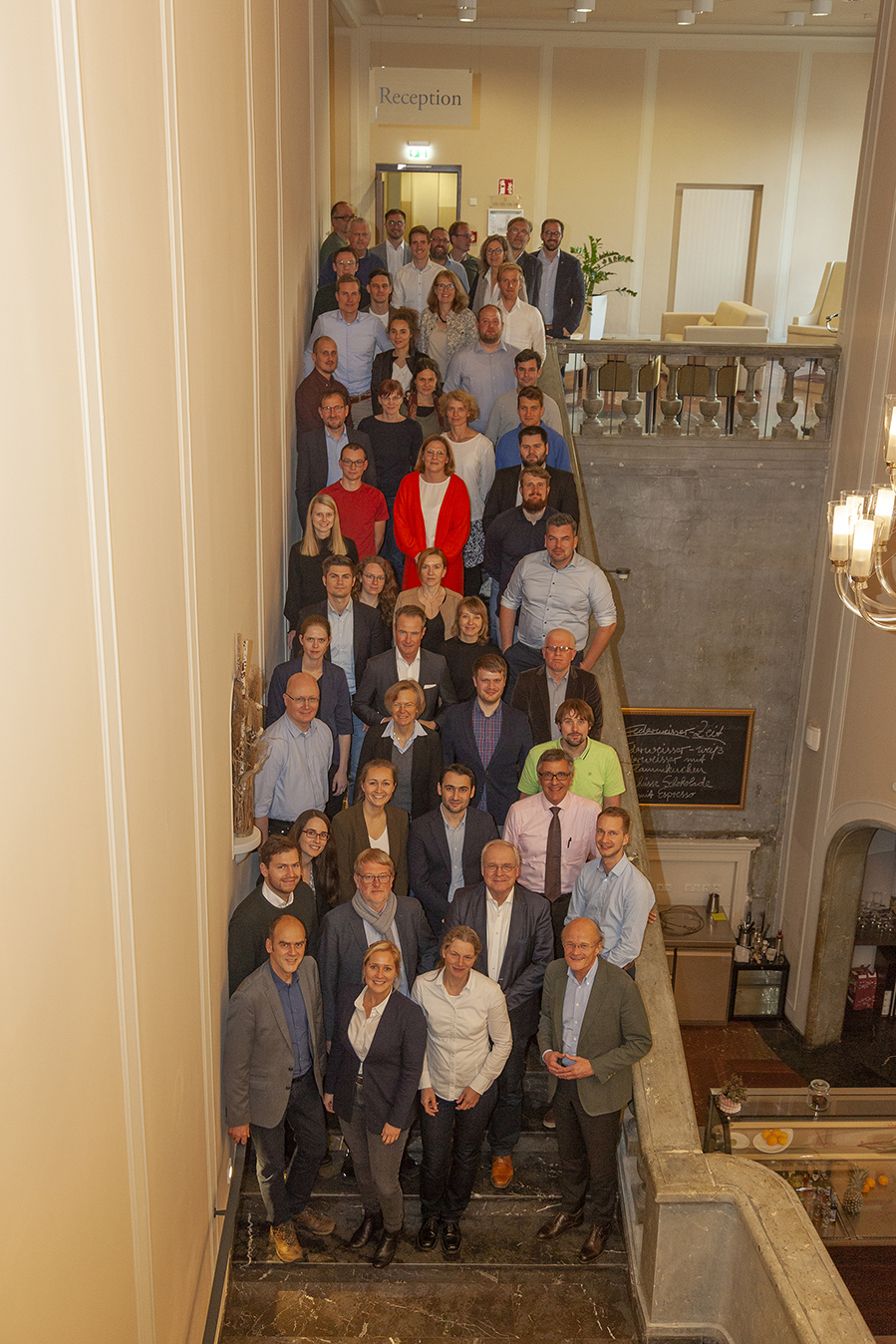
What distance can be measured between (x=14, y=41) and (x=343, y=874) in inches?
153

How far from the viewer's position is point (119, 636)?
10.2 feet

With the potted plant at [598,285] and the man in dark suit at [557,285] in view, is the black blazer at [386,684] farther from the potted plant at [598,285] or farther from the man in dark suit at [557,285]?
the potted plant at [598,285]

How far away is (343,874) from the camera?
5418mm

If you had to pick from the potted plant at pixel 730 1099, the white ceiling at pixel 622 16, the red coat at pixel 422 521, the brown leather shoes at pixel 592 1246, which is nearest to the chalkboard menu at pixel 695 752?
the red coat at pixel 422 521

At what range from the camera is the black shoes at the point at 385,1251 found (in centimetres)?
502

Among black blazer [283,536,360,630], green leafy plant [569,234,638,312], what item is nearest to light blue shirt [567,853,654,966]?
black blazer [283,536,360,630]

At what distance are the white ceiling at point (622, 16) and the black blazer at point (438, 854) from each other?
11.6m

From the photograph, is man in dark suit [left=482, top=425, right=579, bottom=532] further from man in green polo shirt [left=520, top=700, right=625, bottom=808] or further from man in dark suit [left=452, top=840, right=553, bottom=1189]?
man in dark suit [left=452, top=840, right=553, bottom=1189]

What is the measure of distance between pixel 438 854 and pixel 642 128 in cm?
1419

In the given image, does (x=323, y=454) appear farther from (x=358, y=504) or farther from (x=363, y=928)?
(x=363, y=928)

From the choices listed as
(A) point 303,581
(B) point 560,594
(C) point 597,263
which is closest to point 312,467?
(A) point 303,581

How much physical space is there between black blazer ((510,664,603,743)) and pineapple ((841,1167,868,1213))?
2.41 metres

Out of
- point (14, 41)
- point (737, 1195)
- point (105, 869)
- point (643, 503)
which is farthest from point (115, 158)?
point (643, 503)

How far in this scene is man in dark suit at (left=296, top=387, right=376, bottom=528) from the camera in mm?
7242
